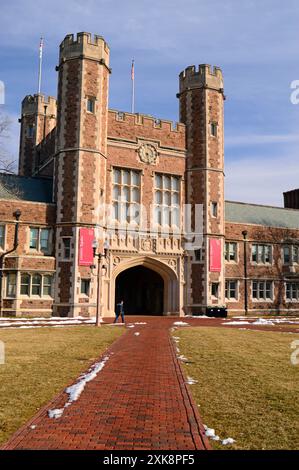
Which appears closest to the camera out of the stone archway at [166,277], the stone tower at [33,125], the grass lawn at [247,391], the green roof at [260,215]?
the grass lawn at [247,391]

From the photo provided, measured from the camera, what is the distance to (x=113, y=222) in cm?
3023

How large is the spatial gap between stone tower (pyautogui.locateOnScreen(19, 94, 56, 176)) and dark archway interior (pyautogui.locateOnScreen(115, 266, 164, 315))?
12.8 m

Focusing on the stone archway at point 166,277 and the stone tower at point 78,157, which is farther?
the stone archway at point 166,277

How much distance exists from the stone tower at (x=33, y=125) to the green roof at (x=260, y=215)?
17.4m

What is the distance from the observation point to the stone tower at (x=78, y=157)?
2770cm

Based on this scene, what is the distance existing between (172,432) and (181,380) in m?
3.11

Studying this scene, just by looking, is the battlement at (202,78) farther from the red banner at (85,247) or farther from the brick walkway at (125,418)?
the brick walkway at (125,418)

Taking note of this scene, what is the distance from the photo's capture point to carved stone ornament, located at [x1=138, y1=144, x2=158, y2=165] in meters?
31.8

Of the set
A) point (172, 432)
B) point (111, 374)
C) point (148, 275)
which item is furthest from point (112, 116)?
point (172, 432)

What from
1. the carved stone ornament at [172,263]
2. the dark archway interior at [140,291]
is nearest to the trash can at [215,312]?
the carved stone ornament at [172,263]

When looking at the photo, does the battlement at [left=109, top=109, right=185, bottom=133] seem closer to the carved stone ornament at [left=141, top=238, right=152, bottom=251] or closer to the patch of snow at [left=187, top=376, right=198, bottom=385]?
the carved stone ornament at [left=141, top=238, right=152, bottom=251]

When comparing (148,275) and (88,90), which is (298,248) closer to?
(148,275)

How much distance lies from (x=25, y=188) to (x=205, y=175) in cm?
1261

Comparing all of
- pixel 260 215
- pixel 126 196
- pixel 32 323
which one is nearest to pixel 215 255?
pixel 126 196
